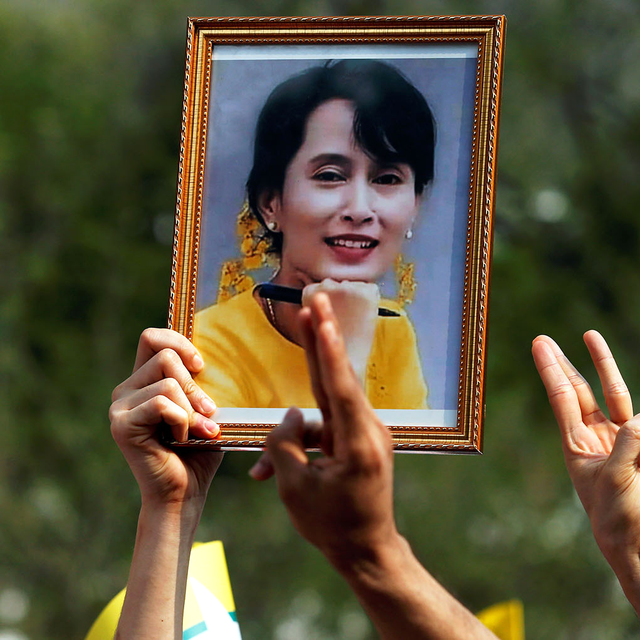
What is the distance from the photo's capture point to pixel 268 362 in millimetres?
2875

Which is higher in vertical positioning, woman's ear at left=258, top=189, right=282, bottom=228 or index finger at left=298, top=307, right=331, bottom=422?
woman's ear at left=258, top=189, right=282, bottom=228

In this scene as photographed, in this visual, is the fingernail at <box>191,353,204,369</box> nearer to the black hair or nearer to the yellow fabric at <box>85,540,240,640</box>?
the black hair

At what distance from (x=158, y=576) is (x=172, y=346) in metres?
0.59

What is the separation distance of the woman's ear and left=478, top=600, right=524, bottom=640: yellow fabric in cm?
203

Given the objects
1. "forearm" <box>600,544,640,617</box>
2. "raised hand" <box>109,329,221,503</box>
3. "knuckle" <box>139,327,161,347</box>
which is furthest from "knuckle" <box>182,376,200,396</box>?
"forearm" <box>600,544,640,617</box>

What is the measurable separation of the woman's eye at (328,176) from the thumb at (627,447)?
37.6 inches

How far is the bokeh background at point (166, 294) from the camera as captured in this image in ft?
36.4

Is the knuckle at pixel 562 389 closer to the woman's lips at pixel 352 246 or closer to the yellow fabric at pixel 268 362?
the yellow fabric at pixel 268 362

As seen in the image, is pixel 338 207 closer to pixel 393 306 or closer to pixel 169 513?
pixel 393 306

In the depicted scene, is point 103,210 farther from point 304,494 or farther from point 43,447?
point 304,494

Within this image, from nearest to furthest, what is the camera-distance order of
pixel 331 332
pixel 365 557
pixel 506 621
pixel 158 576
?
pixel 331 332 < pixel 365 557 < pixel 158 576 < pixel 506 621

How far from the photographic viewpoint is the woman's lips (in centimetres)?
290

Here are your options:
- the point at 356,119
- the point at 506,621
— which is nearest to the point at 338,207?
the point at 356,119

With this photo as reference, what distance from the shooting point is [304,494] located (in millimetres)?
1994
